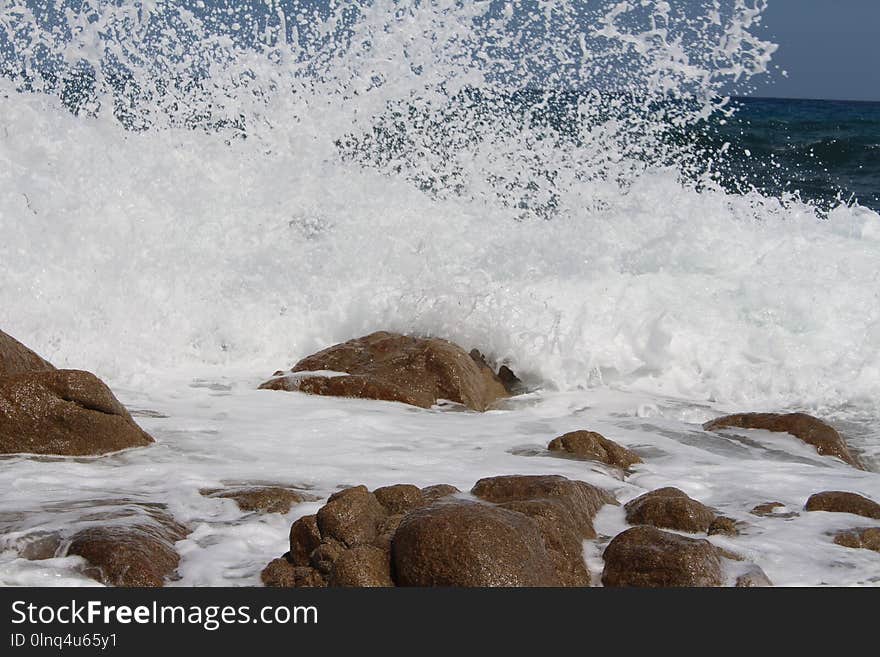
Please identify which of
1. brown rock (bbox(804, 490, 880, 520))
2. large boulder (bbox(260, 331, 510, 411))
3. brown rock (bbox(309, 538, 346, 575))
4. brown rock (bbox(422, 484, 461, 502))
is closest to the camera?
brown rock (bbox(309, 538, 346, 575))

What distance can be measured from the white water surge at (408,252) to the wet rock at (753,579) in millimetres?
1037

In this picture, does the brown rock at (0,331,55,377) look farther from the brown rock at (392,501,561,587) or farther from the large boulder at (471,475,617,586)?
the brown rock at (392,501,561,587)

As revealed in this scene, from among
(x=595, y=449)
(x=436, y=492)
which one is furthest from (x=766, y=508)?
(x=436, y=492)

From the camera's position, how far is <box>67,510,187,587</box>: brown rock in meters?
2.76

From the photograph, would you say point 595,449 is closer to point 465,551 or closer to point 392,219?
point 465,551

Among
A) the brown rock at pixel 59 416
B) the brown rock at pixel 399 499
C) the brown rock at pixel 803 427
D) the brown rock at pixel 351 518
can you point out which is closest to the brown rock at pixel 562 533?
the brown rock at pixel 399 499

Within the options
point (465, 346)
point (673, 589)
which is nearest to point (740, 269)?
point (465, 346)

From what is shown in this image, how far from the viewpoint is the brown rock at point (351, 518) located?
292 centimetres

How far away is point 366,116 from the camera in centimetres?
886

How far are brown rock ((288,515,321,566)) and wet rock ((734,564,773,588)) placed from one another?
3.85ft

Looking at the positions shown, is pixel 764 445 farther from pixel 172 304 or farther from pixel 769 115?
pixel 769 115

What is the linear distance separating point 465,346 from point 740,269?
114 inches

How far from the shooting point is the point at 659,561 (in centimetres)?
281

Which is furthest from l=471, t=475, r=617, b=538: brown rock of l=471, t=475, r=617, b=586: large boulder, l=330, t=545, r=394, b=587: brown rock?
l=330, t=545, r=394, b=587: brown rock
